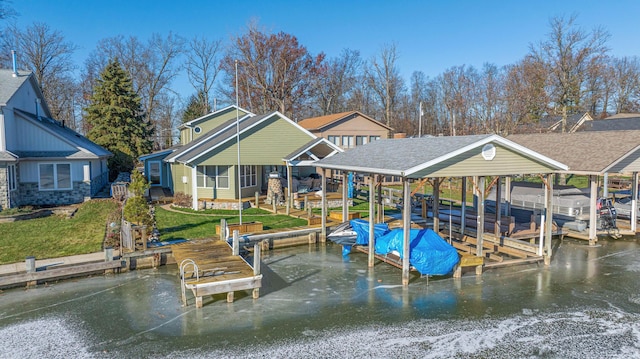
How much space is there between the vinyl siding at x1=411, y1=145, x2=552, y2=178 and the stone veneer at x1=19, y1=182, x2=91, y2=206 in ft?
64.1

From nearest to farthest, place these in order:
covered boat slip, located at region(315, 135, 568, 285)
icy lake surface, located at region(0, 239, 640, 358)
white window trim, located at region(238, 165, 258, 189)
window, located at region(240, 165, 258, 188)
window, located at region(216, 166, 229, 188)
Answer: icy lake surface, located at region(0, 239, 640, 358) → covered boat slip, located at region(315, 135, 568, 285) → window, located at region(216, 166, 229, 188) → window, located at region(240, 165, 258, 188) → white window trim, located at region(238, 165, 258, 189)

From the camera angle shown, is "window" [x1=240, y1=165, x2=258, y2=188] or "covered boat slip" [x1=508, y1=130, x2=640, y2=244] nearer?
"covered boat slip" [x1=508, y1=130, x2=640, y2=244]

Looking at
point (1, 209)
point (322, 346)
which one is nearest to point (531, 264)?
point (322, 346)

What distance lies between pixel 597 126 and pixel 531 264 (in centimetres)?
3601

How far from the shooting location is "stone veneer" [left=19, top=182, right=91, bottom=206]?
73.1 feet

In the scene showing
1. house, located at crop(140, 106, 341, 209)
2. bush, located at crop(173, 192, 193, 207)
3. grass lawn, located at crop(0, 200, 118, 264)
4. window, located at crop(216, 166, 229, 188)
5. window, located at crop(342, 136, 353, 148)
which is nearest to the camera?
grass lawn, located at crop(0, 200, 118, 264)

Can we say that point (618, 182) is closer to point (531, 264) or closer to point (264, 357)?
point (531, 264)

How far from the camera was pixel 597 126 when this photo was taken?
4275cm

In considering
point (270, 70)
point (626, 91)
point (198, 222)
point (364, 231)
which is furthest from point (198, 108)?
point (626, 91)

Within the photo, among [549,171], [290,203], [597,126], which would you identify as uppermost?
[597,126]

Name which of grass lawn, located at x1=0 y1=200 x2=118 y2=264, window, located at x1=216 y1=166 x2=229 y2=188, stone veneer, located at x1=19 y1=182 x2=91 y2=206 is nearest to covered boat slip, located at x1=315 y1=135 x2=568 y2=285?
grass lawn, located at x1=0 y1=200 x2=118 y2=264

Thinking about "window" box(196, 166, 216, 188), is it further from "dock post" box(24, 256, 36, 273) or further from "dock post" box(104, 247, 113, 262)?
"dock post" box(24, 256, 36, 273)

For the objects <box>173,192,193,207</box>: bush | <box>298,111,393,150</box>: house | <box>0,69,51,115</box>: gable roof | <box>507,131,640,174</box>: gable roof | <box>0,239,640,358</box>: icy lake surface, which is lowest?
<box>0,239,640,358</box>: icy lake surface

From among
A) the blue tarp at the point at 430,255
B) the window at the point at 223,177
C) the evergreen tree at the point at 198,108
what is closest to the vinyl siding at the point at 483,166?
the blue tarp at the point at 430,255
